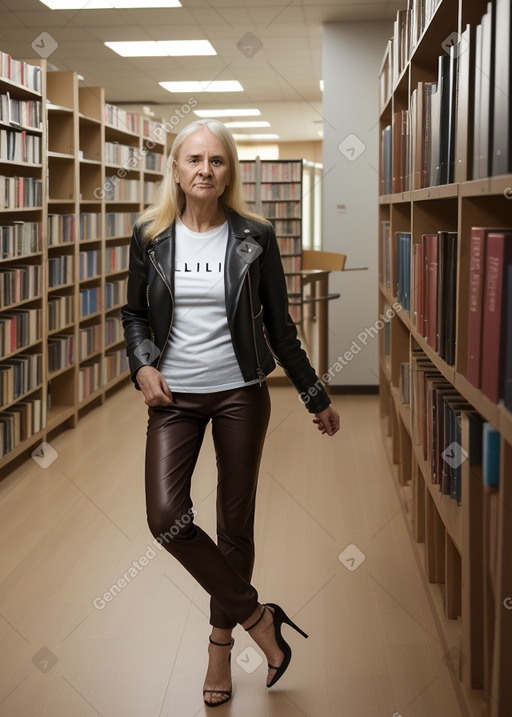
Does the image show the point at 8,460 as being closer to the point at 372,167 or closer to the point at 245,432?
the point at 245,432

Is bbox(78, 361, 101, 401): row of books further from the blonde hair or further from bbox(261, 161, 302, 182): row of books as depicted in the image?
the blonde hair

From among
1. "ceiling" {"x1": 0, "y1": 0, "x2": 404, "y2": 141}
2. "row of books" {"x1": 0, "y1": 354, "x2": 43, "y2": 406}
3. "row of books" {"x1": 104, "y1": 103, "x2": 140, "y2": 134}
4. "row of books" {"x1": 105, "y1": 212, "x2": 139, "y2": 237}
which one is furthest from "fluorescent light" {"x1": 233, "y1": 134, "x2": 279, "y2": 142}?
"row of books" {"x1": 0, "y1": 354, "x2": 43, "y2": 406}

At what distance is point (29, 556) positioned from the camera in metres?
3.60

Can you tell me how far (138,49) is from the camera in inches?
344

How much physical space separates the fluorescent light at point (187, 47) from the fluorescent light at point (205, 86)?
1873 millimetres

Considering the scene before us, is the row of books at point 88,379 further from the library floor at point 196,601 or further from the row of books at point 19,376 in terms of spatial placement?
the library floor at point 196,601

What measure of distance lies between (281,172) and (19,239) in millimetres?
3927

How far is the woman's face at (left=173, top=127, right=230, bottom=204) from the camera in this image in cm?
228

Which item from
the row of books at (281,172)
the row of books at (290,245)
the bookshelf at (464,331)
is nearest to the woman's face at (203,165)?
the bookshelf at (464,331)

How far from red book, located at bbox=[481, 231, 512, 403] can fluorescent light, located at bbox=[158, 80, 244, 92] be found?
31.7 ft

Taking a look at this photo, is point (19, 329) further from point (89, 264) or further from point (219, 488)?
point (219, 488)

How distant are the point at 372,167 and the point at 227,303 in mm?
4992

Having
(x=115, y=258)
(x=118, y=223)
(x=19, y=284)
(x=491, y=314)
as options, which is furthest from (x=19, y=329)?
(x=491, y=314)

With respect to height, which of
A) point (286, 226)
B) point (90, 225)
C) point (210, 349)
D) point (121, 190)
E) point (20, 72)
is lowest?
point (210, 349)
